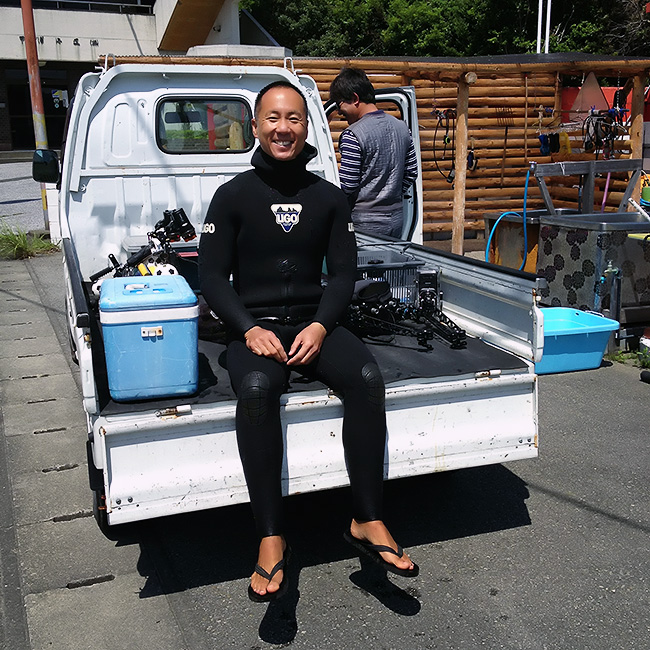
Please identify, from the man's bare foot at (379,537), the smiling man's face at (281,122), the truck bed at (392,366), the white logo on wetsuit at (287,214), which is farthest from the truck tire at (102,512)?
the smiling man's face at (281,122)

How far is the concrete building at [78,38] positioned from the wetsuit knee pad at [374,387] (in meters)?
22.1

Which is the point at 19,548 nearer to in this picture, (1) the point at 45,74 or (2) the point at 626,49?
(2) the point at 626,49

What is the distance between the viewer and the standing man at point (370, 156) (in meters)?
4.90

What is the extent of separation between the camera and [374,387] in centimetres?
300

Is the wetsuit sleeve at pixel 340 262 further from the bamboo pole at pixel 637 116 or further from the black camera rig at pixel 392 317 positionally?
the bamboo pole at pixel 637 116

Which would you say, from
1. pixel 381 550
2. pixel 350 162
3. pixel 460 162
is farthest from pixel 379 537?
pixel 460 162

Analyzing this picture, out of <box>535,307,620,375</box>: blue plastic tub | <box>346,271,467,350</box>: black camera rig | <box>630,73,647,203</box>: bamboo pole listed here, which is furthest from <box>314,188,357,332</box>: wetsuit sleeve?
<box>630,73,647,203</box>: bamboo pole

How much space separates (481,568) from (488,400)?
729mm

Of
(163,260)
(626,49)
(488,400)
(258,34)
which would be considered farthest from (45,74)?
(488,400)

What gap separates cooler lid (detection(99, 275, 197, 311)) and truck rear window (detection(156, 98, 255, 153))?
2.22 meters

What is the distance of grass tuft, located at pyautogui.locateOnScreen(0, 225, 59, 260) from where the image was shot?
11156mm

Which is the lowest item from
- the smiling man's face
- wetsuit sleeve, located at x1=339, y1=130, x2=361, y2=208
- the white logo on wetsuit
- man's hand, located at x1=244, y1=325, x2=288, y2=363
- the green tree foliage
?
man's hand, located at x1=244, y1=325, x2=288, y2=363

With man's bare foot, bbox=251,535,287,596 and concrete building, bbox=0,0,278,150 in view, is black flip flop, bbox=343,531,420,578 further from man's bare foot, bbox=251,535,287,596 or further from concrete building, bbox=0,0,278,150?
concrete building, bbox=0,0,278,150

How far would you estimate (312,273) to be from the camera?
133 inches
